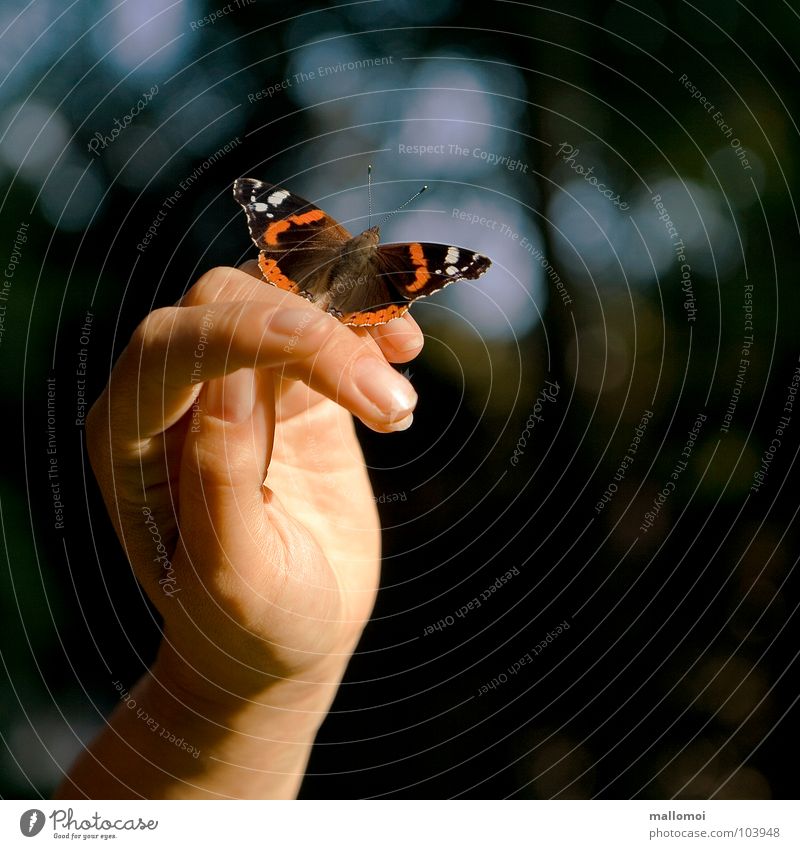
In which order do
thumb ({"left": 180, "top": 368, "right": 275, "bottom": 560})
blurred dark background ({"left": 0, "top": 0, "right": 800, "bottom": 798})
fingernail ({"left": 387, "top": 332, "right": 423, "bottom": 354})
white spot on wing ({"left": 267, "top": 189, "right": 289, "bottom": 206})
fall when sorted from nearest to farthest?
thumb ({"left": 180, "top": 368, "right": 275, "bottom": 560})
fingernail ({"left": 387, "top": 332, "right": 423, "bottom": 354})
white spot on wing ({"left": 267, "top": 189, "right": 289, "bottom": 206})
blurred dark background ({"left": 0, "top": 0, "right": 800, "bottom": 798})

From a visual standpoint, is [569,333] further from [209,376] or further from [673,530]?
[209,376]

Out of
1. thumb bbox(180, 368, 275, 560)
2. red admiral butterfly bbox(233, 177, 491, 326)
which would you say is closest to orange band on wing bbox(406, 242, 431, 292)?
red admiral butterfly bbox(233, 177, 491, 326)

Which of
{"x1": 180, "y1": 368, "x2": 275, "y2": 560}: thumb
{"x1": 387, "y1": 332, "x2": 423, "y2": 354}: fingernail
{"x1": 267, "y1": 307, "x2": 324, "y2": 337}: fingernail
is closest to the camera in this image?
{"x1": 267, "y1": 307, "x2": 324, "y2": 337}: fingernail

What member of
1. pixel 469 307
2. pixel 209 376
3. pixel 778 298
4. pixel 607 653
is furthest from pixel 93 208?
pixel 607 653

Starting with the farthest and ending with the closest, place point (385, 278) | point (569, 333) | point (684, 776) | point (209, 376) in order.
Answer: point (684, 776), point (569, 333), point (385, 278), point (209, 376)

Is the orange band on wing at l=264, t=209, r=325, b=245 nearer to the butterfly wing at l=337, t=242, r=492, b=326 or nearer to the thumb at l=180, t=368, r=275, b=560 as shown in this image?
the butterfly wing at l=337, t=242, r=492, b=326
